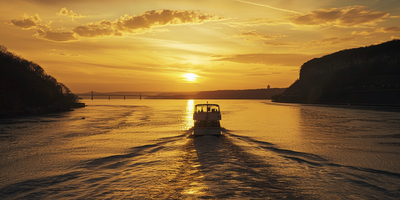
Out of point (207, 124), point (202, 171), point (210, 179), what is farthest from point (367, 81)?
point (210, 179)

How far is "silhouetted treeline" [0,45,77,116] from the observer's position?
7100 centimetres

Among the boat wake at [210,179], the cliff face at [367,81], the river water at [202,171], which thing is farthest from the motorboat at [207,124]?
the cliff face at [367,81]

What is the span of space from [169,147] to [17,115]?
65032mm

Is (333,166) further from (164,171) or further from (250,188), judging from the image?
(164,171)

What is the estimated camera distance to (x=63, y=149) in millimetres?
22812

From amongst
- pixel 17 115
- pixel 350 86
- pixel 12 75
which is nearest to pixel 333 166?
pixel 17 115

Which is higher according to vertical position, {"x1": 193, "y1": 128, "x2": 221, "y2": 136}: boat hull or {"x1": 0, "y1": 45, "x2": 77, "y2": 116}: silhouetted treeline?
{"x1": 0, "y1": 45, "x2": 77, "y2": 116}: silhouetted treeline

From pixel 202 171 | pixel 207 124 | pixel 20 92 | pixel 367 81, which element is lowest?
pixel 202 171

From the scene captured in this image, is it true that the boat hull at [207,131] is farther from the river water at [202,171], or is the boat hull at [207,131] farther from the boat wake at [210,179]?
the boat wake at [210,179]

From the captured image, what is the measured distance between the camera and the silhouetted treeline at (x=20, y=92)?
7100cm

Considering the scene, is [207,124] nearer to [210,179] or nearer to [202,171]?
[202,171]

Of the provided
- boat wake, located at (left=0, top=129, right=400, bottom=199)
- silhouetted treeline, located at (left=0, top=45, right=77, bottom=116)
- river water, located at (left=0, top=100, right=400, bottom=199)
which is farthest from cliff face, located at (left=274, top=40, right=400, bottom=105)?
silhouetted treeline, located at (left=0, top=45, right=77, bottom=116)

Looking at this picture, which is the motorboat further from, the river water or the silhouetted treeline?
the silhouetted treeline

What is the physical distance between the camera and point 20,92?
78875 mm
